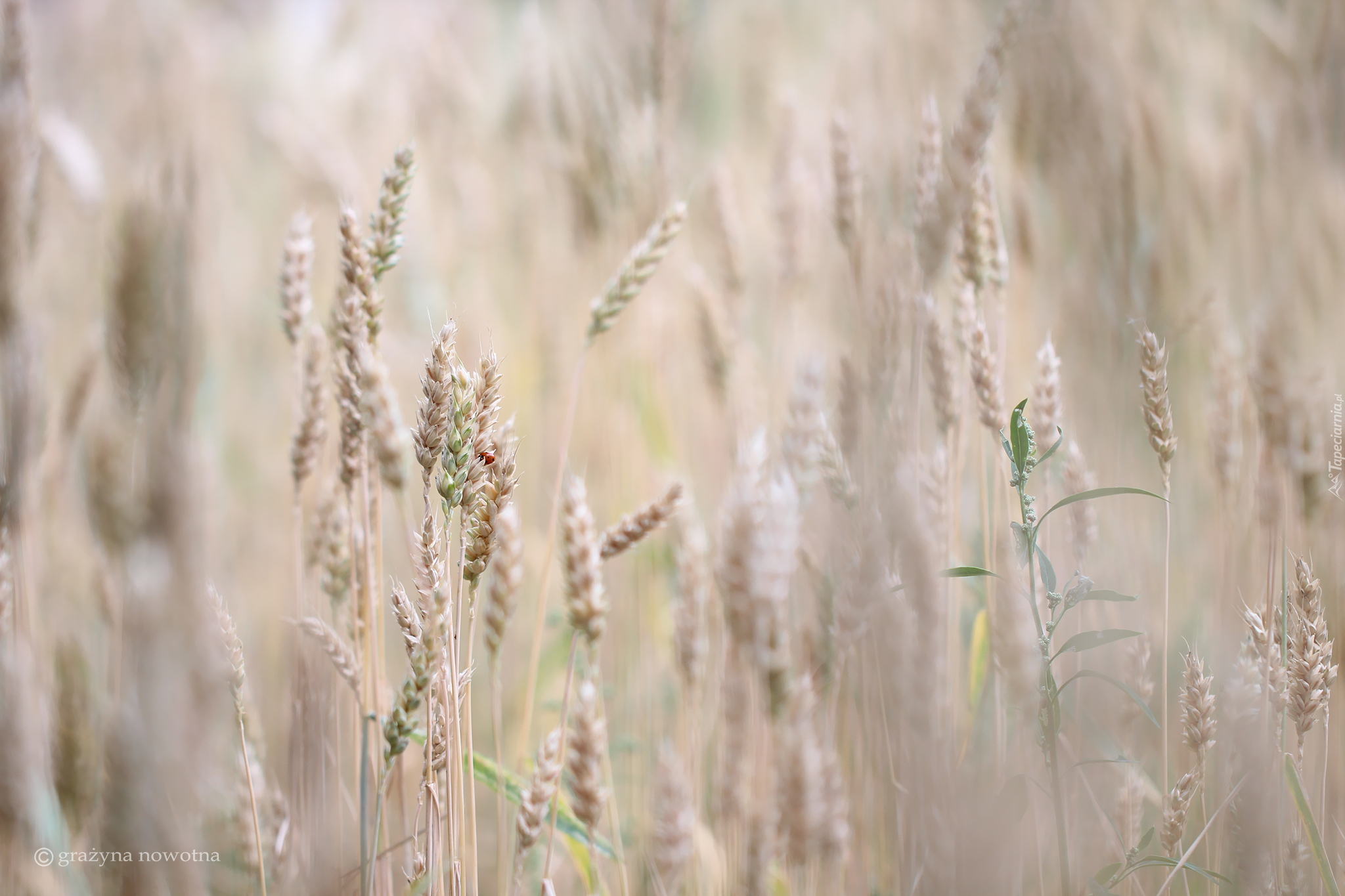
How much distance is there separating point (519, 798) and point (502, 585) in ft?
0.94

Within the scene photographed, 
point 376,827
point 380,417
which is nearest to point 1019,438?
point 380,417

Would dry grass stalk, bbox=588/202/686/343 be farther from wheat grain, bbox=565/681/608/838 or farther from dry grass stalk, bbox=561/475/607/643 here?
wheat grain, bbox=565/681/608/838

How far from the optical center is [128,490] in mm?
717

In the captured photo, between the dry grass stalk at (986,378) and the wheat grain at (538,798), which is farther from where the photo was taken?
the dry grass stalk at (986,378)

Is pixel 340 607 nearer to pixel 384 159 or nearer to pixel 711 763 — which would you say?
pixel 711 763

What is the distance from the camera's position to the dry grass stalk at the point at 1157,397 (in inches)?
28.5

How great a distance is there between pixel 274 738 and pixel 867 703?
128 cm

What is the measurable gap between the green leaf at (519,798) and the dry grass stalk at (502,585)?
170mm

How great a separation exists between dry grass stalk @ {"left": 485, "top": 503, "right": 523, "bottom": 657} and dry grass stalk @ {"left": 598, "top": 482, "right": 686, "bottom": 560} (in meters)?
0.10

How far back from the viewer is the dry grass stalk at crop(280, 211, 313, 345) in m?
0.87

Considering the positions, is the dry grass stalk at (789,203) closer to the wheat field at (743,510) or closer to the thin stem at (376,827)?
the wheat field at (743,510)

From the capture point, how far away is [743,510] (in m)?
0.45

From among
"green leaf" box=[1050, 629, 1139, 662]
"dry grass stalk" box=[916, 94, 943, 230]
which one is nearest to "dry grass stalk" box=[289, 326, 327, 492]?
"dry grass stalk" box=[916, 94, 943, 230]

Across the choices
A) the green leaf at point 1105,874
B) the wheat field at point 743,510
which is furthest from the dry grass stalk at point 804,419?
the green leaf at point 1105,874
